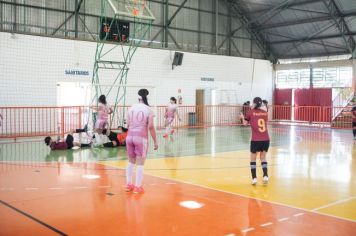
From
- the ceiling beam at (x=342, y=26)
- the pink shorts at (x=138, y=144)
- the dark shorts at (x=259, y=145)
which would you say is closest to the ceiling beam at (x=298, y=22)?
the ceiling beam at (x=342, y=26)

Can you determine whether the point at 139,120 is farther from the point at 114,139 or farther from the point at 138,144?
the point at 114,139

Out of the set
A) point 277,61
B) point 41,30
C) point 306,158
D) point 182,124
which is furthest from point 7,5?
point 277,61

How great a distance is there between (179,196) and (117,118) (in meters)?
16.1

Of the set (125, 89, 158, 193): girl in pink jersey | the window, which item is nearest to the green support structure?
(125, 89, 158, 193): girl in pink jersey

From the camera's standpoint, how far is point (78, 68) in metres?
24.0

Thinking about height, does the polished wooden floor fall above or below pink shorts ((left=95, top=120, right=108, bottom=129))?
below

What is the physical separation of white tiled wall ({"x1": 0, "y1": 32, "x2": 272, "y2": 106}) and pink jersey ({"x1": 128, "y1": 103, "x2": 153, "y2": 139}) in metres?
14.7

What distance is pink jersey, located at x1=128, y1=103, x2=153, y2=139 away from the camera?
862 centimetres

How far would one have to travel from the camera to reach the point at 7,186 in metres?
9.13

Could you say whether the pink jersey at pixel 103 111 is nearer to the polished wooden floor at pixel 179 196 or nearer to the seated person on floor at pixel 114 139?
the seated person on floor at pixel 114 139

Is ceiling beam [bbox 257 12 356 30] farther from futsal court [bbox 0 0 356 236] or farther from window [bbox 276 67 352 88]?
window [bbox 276 67 352 88]

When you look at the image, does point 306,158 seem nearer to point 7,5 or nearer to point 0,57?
point 0,57

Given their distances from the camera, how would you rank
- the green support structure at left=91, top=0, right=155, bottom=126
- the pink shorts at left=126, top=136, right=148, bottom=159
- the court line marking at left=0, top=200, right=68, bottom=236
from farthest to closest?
the green support structure at left=91, top=0, right=155, bottom=126, the pink shorts at left=126, top=136, right=148, bottom=159, the court line marking at left=0, top=200, right=68, bottom=236

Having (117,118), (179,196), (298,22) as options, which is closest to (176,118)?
(117,118)
